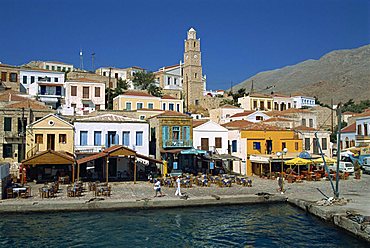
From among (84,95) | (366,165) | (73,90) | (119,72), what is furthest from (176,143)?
(119,72)

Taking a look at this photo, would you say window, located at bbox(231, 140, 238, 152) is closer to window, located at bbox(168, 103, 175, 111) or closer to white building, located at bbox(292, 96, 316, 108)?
window, located at bbox(168, 103, 175, 111)

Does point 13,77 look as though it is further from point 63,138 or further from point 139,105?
point 63,138

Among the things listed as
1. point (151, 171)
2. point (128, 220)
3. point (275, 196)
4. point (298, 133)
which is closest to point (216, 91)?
point (298, 133)

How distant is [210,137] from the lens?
1570 inches

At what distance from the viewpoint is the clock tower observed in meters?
79.1

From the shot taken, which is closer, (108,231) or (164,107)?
(108,231)

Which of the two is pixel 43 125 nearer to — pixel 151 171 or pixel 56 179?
pixel 56 179

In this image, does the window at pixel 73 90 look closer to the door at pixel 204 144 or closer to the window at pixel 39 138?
the window at pixel 39 138

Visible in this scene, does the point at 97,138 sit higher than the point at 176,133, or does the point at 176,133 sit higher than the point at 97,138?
the point at 176,133

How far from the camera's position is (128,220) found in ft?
68.0

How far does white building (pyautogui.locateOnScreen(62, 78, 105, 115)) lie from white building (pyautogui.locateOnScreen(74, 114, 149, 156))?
16.0 meters

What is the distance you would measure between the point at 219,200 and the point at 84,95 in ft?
108

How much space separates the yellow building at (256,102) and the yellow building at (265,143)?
2882 centimetres

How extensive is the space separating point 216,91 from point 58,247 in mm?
78026
